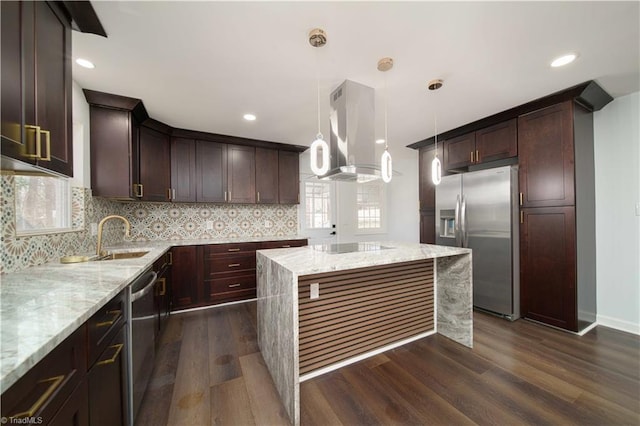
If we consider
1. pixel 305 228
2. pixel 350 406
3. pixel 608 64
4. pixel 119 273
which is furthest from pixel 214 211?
pixel 608 64

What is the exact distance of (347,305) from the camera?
200 cm

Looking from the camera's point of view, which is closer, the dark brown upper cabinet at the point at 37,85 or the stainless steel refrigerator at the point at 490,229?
the dark brown upper cabinet at the point at 37,85

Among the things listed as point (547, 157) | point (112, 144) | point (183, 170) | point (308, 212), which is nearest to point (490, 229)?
point (547, 157)

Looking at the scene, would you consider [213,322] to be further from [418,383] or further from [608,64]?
[608,64]

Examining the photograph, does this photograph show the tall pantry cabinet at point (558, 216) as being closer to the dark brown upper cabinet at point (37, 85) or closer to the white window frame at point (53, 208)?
the dark brown upper cabinet at point (37, 85)

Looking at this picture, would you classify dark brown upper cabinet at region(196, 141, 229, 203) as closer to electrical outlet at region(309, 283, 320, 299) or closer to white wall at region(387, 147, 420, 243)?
electrical outlet at region(309, 283, 320, 299)

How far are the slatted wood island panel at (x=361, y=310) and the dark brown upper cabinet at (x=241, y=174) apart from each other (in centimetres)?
238

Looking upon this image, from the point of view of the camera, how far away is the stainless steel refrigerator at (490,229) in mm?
2738

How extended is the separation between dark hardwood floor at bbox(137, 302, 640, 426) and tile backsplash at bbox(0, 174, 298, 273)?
3.87 feet

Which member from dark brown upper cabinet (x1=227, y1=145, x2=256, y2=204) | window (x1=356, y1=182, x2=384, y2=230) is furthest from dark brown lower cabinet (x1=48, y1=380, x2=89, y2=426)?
window (x1=356, y1=182, x2=384, y2=230)

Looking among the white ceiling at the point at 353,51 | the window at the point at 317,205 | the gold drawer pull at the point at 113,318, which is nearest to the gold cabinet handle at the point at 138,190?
the white ceiling at the point at 353,51

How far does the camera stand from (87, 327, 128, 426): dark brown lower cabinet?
0.93 meters

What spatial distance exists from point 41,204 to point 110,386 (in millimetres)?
1542

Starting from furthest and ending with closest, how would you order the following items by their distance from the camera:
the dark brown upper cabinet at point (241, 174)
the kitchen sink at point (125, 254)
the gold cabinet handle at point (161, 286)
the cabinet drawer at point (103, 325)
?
the dark brown upper cabinet at point (241, 174)
the gold cabinet handle at point (161, 286)
the kitchen sink at point (125, 254)
the cabinet drawer at point (103, 325)
